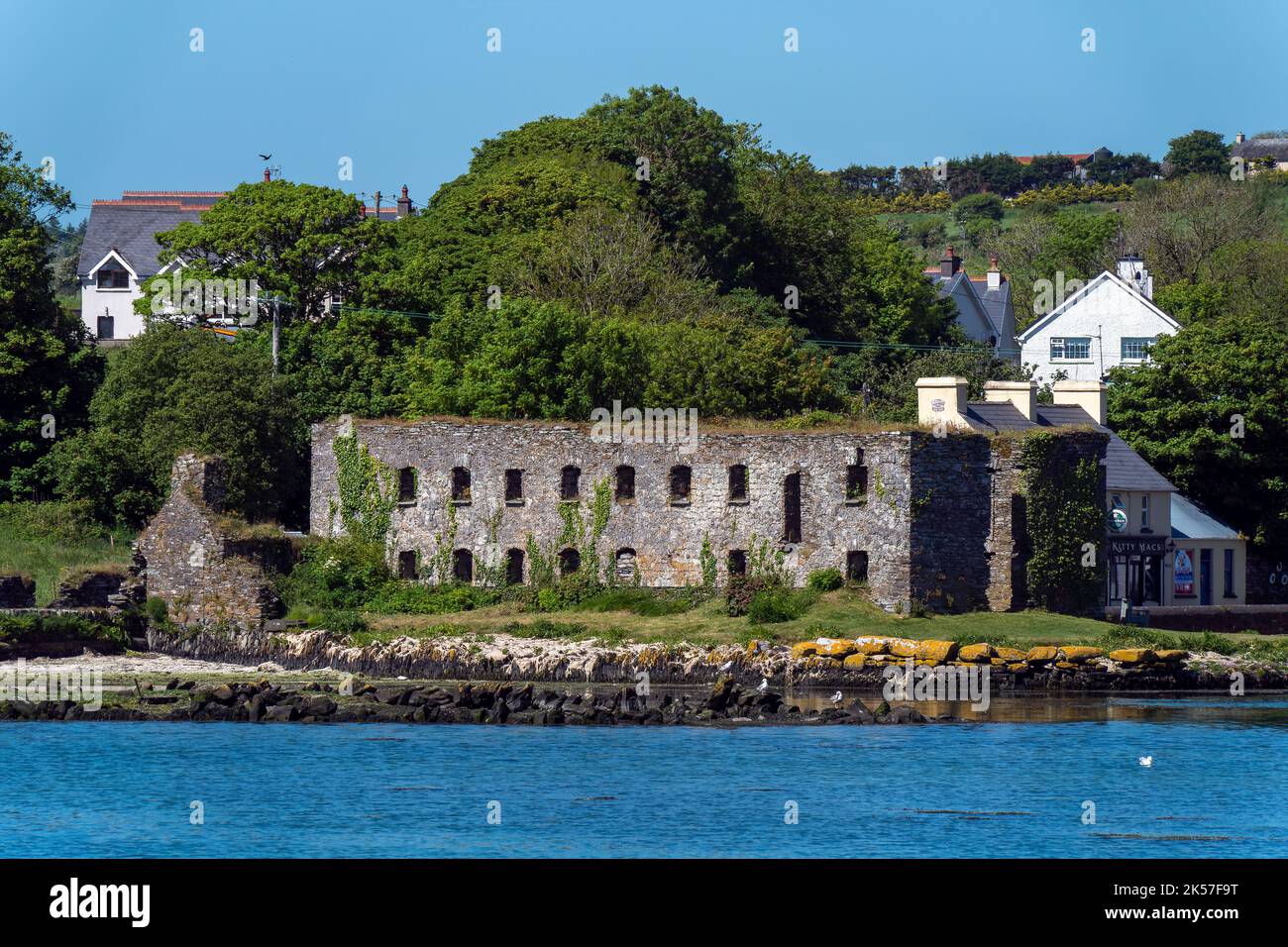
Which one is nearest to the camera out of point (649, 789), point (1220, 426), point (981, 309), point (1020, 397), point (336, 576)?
point (649, 789)

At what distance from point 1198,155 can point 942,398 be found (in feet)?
422

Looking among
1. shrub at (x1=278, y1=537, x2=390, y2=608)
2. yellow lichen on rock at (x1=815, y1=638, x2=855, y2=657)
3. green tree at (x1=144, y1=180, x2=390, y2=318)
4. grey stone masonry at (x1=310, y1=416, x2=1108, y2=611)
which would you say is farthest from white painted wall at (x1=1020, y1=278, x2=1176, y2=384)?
yellow lichen on rock at (x1=815, y1=638, x2=855, y2=657)

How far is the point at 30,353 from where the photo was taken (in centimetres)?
6262

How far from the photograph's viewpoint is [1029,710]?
42.3 meters

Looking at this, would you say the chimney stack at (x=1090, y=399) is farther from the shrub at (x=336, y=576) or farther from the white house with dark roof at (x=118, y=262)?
the white house with dark roof at (x=118, y=262)

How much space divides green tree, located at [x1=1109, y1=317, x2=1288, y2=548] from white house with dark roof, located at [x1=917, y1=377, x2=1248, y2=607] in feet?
4.04

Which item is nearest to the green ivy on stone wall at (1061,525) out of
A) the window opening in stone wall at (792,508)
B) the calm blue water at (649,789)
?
the window opening in stone wall at (792,508)

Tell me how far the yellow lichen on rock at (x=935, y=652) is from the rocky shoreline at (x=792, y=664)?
2cm

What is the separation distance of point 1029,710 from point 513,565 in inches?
644

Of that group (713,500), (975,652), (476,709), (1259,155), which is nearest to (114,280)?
(713,500)

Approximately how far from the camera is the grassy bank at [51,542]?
53406mm

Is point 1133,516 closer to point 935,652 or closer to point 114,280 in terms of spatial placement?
point 935,652
